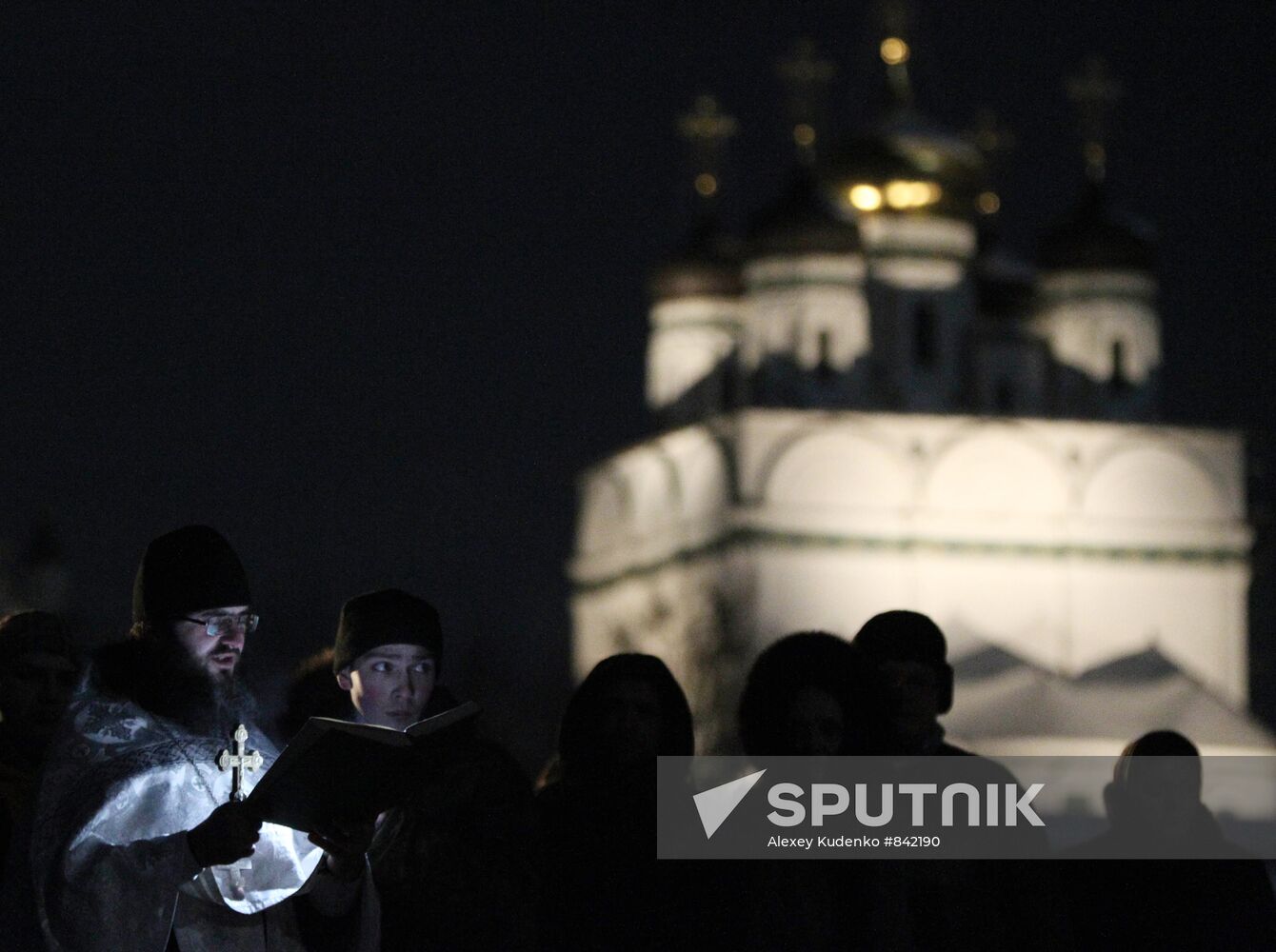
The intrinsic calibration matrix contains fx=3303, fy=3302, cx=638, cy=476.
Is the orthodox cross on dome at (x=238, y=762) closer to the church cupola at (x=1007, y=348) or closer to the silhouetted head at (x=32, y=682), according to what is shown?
the silhouetted head at (x=32, y=682)

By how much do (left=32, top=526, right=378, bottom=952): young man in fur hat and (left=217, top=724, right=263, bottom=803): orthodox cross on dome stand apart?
0.03 meters

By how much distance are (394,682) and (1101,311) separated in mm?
32849

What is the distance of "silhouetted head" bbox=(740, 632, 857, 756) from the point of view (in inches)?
245

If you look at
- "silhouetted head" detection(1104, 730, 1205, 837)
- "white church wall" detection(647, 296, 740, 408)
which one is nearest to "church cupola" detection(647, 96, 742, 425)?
"white church wall" detection(647, 296, 740, 408)

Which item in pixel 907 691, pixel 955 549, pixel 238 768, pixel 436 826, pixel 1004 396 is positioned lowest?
pixel 436 826

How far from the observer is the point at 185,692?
18.2 ft

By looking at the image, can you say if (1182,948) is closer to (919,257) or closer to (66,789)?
(66,789)

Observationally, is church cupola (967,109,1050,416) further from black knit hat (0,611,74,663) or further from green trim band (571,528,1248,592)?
black knit hat (0,611,74,663)

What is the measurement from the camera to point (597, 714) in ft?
20.4

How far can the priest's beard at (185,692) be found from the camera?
18.1 feet

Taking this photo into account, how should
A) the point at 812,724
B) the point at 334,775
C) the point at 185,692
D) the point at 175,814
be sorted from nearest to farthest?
the point at 334,775, the point at 175,814, the point at 185,692, the point at 812,724

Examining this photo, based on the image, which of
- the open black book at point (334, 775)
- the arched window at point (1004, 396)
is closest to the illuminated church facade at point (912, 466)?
the arched window at point (1004, 396)
